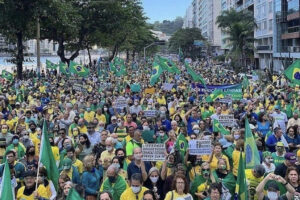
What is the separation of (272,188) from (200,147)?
6.76 ft

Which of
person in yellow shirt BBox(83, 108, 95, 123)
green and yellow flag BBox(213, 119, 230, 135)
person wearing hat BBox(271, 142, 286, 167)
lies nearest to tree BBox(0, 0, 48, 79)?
person in yellow shirt BBox(83, 108, 95, 123)

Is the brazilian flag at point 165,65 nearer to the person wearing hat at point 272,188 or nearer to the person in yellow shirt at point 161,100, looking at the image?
the person in yellow shirt at point 161,100

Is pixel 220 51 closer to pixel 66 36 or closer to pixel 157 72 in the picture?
pixel 66 36

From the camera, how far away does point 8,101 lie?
17.2 metres

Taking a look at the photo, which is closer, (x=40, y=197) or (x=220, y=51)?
(x=40, y=197)

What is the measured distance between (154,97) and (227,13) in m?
42.4

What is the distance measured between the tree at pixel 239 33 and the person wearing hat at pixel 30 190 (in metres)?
42.7

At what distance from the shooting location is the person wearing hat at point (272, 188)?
5812mm

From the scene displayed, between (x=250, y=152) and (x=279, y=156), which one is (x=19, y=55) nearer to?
(x=279, y=156)

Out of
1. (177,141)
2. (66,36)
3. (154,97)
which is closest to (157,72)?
(154,97)

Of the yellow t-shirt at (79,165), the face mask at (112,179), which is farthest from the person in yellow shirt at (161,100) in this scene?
the face mask at (112,179)

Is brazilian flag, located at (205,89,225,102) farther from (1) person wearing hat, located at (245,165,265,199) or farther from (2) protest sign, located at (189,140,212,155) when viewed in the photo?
(1) person wearing hat, located at (245,165,265,199)

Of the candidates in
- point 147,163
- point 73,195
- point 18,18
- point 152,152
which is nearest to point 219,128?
point 147,163

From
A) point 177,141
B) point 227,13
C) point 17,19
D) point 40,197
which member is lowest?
point 40,197
